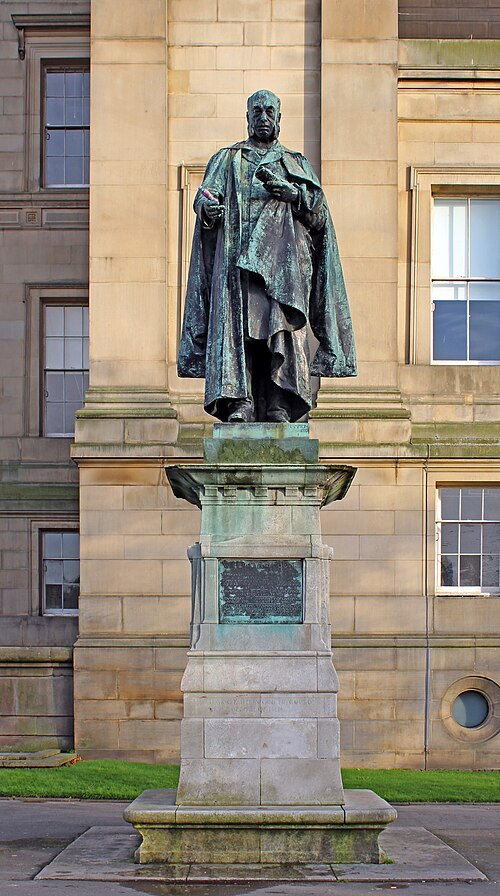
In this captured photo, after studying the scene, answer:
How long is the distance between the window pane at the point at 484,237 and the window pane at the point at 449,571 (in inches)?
164

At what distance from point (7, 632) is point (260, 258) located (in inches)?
460

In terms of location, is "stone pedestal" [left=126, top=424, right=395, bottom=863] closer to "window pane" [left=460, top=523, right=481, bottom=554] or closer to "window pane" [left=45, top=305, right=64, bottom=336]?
"window pane" [left=460, top=523, right=481, bottom=554]

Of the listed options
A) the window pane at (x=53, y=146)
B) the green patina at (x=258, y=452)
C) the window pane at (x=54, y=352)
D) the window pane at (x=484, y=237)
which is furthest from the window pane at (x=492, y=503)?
the green patina at (x=258, y=452)

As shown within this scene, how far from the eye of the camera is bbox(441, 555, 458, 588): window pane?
20.5 meters

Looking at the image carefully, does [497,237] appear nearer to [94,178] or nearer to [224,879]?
[94,178]

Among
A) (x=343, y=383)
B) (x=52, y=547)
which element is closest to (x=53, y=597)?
(x=52, y=547)

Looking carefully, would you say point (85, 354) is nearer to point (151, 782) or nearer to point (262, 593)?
point (151, 782)

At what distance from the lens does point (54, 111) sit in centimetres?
2291

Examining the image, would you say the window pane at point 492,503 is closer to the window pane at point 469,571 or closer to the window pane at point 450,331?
the window pane at point 469,571

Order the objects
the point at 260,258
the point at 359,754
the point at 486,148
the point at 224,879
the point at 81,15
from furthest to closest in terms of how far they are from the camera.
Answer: the point at 81,15, the point at 486,148, the point at 359,754, the point at 260,258, the point at 224,879

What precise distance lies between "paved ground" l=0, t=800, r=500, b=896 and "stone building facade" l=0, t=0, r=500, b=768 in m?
3.47

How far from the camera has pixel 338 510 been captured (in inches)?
786

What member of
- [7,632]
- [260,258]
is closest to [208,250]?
[260,258]

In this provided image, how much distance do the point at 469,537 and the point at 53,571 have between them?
21.1 ft
